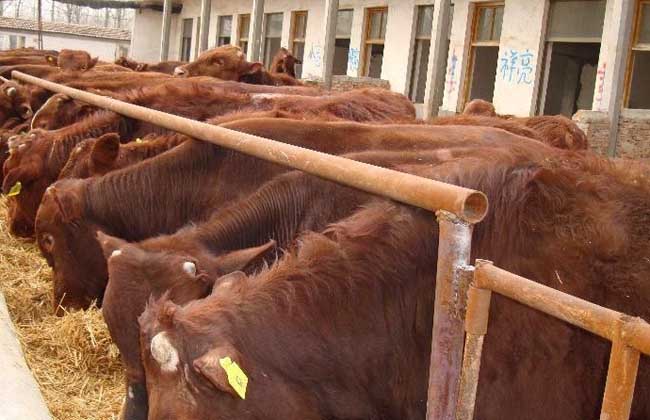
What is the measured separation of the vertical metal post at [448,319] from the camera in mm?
2219

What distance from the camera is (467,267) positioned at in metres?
2.23

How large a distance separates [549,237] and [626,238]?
31 cm

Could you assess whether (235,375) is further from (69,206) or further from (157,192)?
(69,206)

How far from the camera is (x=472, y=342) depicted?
222 cm

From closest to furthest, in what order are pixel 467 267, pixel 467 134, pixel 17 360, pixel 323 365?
pixel 467 267, pixel 323 365, pixel 17 360, pixel 467 134

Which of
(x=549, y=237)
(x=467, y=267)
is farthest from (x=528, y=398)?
Answer: (x=467, y=267)

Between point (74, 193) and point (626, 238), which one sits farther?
point (74, 193)

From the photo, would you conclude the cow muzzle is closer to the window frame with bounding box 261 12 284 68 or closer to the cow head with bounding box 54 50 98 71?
the cow head with bounding box 54 50 98 71

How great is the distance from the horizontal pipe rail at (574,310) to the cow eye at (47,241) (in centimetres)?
377

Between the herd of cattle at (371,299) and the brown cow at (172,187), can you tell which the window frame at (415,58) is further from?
the herd of cattle at (371,299)

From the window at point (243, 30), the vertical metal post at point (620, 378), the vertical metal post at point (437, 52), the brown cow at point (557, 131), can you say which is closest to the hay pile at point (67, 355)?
the brown cow at point (557, 131)

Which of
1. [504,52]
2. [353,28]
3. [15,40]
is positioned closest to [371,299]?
[504,52]

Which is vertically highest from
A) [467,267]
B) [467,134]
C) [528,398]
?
[467,134]

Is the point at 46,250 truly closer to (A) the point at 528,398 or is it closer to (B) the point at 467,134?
(B) the point at 467,134
